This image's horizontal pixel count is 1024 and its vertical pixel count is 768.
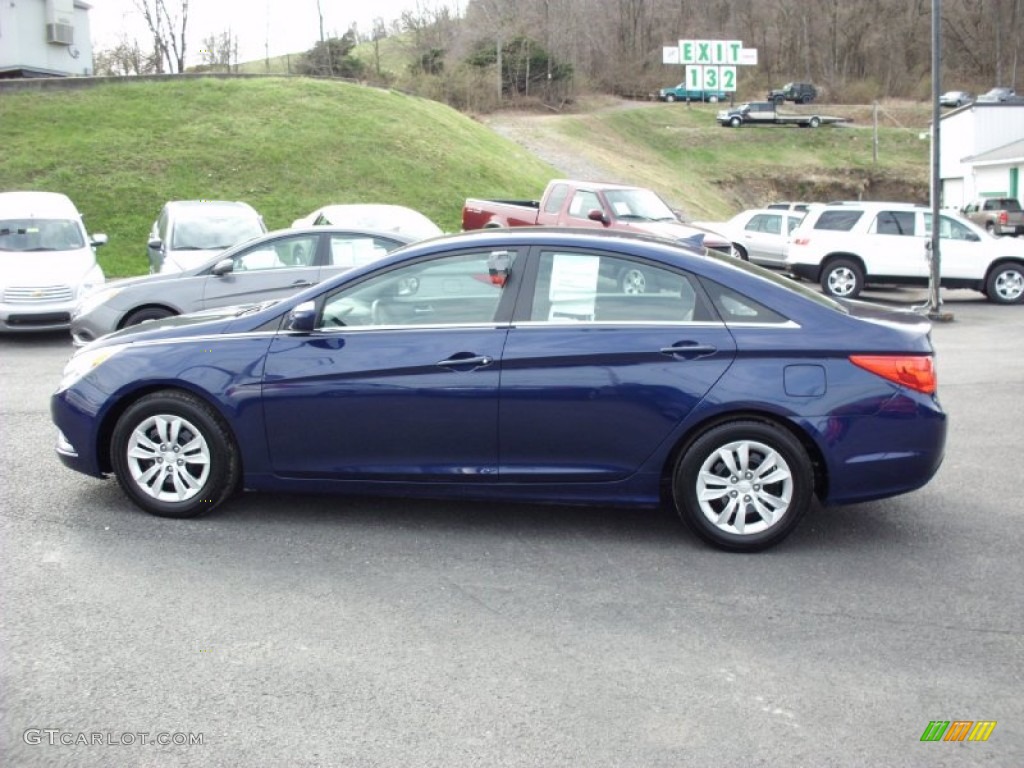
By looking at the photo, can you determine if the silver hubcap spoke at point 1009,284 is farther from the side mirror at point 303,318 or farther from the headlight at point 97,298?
the side mirror at point 303,318

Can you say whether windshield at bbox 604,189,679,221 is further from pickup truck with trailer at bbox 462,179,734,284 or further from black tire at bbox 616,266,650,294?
black tire at bbox 616,266,650,294

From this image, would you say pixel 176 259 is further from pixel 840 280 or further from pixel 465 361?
pixel 840 280

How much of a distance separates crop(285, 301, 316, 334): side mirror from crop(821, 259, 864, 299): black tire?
15.4 m

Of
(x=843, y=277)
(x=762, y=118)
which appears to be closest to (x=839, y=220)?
(x=843, y=277)

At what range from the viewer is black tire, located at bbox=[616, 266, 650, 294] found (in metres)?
5.60

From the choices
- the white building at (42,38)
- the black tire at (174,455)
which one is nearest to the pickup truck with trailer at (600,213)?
the black tire at (174,455)

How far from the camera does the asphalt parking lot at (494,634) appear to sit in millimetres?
3619

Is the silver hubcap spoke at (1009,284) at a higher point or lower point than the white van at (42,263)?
lower

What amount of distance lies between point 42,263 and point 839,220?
44.9 ft

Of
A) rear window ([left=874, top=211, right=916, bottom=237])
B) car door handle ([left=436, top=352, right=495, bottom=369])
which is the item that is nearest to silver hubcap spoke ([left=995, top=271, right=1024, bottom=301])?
rear window ([left=874, top=211, right=916, bottom=237])

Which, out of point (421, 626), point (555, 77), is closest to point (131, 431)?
point (421, 626)

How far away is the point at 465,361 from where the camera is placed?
5535 mm

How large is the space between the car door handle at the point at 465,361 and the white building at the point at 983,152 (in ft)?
145

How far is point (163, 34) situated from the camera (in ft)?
157
